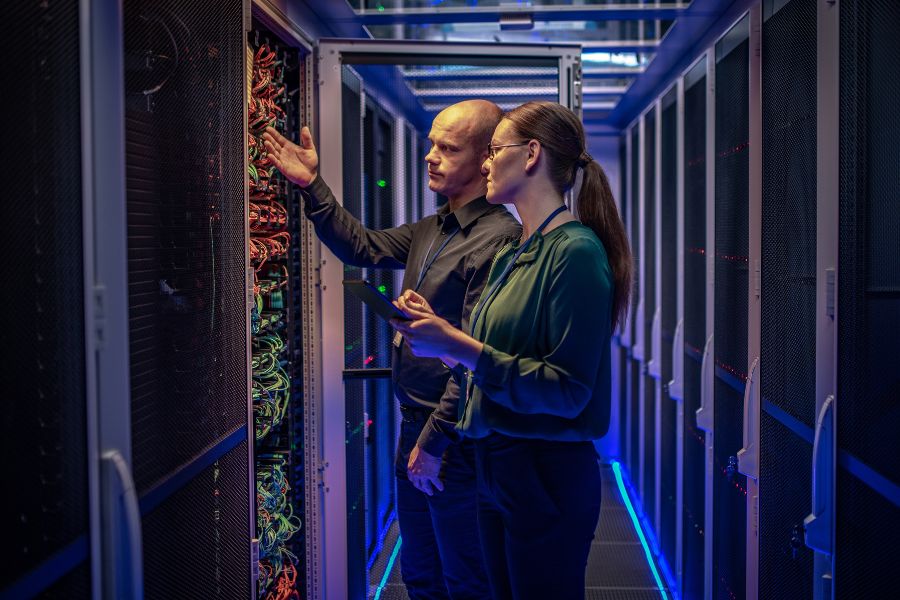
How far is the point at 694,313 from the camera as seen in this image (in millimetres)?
3447

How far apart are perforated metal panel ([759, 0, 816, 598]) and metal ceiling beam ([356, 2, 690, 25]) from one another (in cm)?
81

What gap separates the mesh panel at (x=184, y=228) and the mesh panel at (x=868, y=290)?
1339 millimetres

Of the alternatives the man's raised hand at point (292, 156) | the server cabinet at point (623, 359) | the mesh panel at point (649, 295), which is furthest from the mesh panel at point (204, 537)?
the server cabinet at point (623, 359)

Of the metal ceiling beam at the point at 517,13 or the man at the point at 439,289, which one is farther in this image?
the metal ceiling beam at the point at 517,13

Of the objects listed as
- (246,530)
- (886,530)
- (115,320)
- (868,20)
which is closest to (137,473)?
(115,320)

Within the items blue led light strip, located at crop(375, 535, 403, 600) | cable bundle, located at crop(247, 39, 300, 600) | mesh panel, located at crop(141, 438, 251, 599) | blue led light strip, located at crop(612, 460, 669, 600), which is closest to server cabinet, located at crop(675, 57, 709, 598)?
blue led light strip, located at crop(612, 460, 669, 600)

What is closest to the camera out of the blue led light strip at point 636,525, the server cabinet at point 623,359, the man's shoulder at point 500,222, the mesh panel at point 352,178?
the man's shoulder at point 500,222

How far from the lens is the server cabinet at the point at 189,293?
4.93 ft

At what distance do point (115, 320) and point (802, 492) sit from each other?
5.23 feet

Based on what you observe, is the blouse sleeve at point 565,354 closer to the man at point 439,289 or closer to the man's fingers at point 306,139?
the man at point 439,289

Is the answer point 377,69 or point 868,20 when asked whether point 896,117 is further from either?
point 377,69

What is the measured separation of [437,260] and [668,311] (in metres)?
2.13

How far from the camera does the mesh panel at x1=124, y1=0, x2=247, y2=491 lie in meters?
1.50

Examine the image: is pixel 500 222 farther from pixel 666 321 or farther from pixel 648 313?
pixel 648 313
